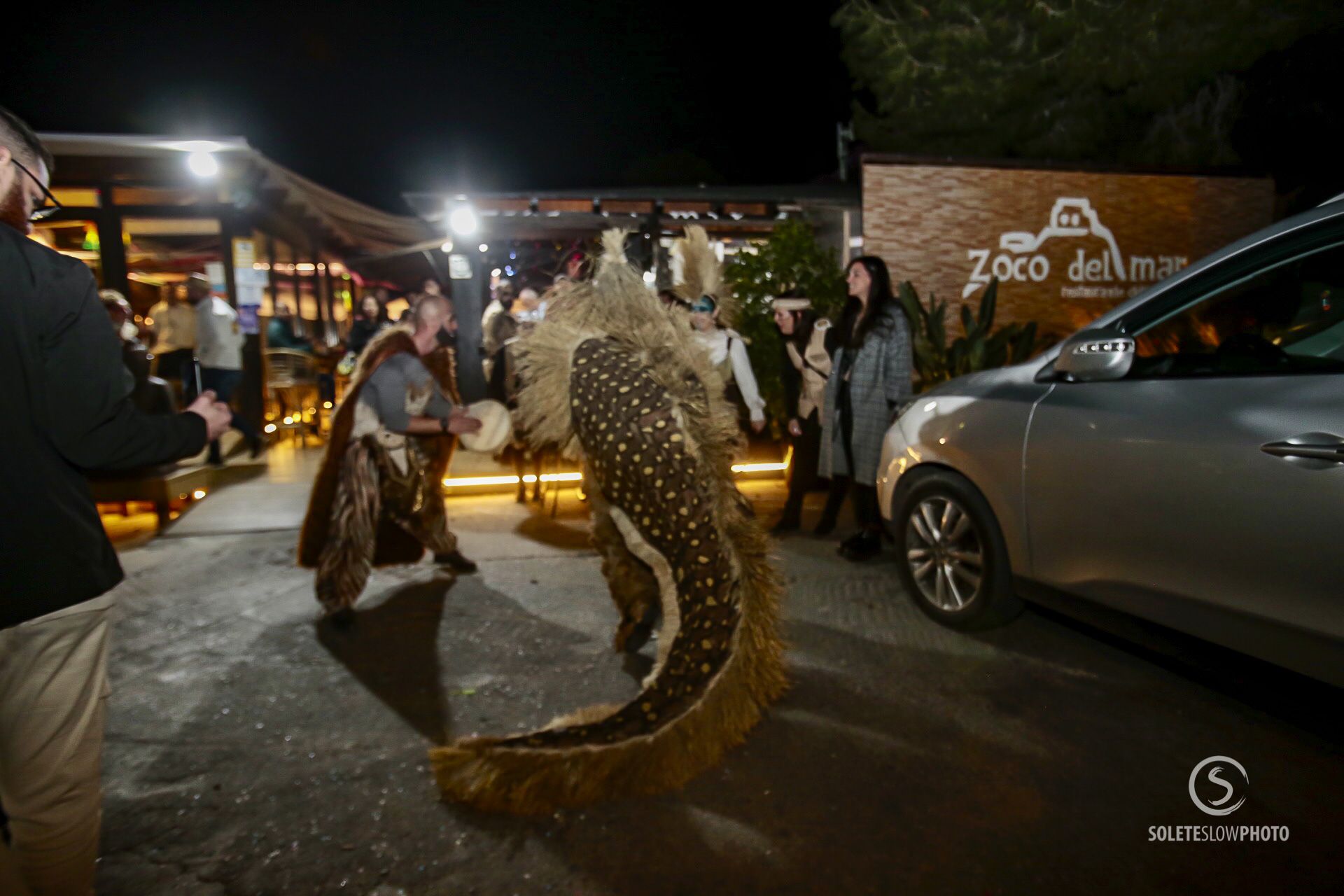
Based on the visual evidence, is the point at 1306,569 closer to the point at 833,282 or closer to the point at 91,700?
the point at 91,700

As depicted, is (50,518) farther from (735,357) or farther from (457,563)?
(735,357)

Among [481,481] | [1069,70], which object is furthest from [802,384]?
[1069,70]

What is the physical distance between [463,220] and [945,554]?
8.42 metres

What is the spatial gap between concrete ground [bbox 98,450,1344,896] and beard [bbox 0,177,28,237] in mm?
1788

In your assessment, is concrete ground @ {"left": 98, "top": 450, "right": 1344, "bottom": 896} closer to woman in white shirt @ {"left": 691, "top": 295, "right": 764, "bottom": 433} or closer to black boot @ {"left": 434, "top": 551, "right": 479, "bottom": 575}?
black boot @ {"left": 434, "top": 551, "right": 479, "bottom": 575}

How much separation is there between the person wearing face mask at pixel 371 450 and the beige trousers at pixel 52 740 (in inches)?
90.3

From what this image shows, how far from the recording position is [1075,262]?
368 inches

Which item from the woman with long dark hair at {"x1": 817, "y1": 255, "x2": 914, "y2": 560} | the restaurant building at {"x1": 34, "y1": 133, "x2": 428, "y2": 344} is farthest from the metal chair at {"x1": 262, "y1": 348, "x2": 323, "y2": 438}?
the woman with long dark hair at {"x1": 817, "y1": 255, "x2": 914, "y2": 560}

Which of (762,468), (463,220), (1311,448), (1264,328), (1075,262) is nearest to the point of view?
(1311,448)

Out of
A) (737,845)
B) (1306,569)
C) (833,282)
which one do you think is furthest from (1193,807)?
(833,282)

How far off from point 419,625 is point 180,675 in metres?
1.08

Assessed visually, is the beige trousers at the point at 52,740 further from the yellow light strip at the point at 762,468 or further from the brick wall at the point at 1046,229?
the brick wall at the point at 1046,229

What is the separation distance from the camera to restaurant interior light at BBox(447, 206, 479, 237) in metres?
10.3

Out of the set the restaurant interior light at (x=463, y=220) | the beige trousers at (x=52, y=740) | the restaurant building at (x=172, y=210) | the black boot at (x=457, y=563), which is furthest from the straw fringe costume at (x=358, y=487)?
the restaurant interior light at (x=463, y=220)
